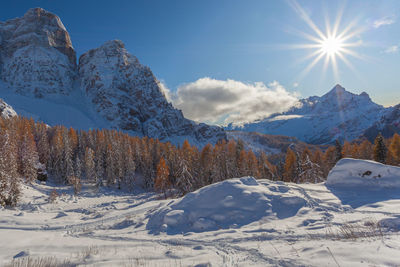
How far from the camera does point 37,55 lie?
155 metres

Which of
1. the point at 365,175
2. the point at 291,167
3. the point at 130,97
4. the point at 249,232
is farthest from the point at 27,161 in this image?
the point at 130,97

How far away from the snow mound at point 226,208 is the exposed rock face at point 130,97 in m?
138

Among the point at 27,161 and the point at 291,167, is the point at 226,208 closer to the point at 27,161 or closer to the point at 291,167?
the point at 291,167

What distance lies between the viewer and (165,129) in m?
158

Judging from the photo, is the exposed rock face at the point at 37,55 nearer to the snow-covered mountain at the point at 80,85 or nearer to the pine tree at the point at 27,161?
the snow-covered mountain at the point at 80,85

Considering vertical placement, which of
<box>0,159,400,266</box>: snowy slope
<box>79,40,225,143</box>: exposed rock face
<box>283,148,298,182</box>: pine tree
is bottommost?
<box>0,159,400,266</box>: snowy slope

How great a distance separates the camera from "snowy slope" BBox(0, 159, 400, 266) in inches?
244

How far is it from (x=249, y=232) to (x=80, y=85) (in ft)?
643

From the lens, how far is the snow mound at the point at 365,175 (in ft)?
42.4

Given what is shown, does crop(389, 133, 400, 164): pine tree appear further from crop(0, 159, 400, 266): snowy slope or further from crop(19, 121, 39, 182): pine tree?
crop(19, 121, 39, 182): pine tree

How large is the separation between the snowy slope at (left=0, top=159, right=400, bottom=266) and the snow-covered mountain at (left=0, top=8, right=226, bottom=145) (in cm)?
13771

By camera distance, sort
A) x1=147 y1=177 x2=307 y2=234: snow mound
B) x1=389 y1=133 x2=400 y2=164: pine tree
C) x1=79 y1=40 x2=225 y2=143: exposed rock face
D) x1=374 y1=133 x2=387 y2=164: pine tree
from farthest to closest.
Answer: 1. x1=79 y1=40 x2=225 y2=143: exposed rock face
2. x1=374 y1=133 x2=387 y2=164: pine tree
3. x1=389 y1=133 x2=400 y2=164: pine tree
4. x1=147 y1=177 x2=307 y2=234: snow mound

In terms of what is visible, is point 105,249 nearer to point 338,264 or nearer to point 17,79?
point 338,264

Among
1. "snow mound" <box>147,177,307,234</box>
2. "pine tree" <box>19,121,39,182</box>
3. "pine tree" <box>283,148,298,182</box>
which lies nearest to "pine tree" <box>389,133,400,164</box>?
"pine tree" <box>283,148,298,182</box>
